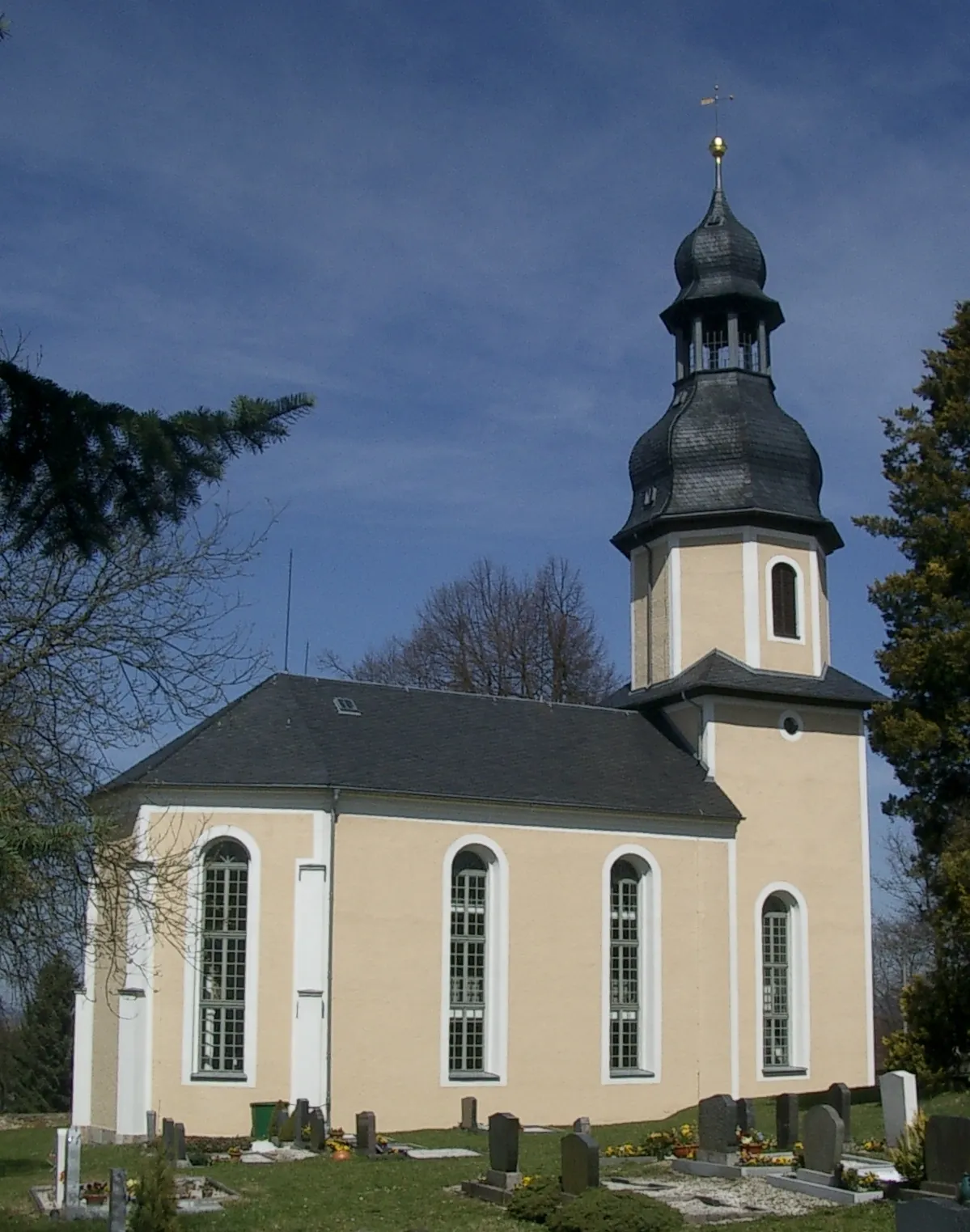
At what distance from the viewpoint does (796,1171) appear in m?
15.5

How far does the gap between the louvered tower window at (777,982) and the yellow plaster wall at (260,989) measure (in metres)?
9.36

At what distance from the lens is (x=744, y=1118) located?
19.3 m

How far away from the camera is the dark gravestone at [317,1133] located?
20375 millimetres

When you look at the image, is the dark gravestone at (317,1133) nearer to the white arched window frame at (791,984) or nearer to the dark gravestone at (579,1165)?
the dark gravestone at (579,1165)

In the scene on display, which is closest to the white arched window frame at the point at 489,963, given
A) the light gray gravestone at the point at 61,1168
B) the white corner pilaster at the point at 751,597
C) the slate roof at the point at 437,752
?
the slate roof at the point at 437,752

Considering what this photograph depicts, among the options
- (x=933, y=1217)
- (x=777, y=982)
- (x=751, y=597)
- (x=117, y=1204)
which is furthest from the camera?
(x=751, y=597)

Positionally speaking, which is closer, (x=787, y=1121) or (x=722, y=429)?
(x=787, y=1121)

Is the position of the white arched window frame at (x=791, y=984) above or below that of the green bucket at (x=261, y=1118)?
above

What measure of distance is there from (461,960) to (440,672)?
18034mm

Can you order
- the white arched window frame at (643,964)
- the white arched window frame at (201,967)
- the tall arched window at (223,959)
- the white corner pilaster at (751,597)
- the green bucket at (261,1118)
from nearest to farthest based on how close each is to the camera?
the green bucket at (261,1118) → the white arched window frame at (201,967) → the tall arched window at (223,959) → the white arched window frame at (643,964) → the white corner pilaster at (751,597)

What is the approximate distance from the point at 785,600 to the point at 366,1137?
48.7 feet

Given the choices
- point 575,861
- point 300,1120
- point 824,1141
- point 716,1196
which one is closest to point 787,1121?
point 824,1141

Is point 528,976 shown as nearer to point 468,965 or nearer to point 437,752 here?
point 468,965

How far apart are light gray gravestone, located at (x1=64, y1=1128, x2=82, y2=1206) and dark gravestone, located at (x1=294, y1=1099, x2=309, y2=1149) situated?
630cm
